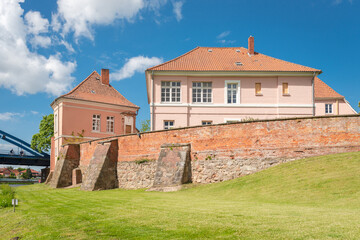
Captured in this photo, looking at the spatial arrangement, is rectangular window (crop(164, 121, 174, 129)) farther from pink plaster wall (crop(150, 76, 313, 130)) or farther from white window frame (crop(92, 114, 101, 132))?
white window frame (crop(92, 114, 101, 132))

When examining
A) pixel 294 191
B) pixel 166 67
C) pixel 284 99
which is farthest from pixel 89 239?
pixel 284 99

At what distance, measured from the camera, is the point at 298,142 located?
696 inches

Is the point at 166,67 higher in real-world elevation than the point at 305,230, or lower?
higher

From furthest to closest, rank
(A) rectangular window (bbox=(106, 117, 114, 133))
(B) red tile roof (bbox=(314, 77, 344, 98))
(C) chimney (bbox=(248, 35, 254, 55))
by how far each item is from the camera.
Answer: (A) rectangular window (bbox=(106, 117, 114, 133))
(B) red tile roof (bbox=(314, 77, 344, 98))
(C) chimney (bbox=(248, 35, 254, 55))

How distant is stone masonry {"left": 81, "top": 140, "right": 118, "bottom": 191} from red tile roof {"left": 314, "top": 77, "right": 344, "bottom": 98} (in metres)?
25.3

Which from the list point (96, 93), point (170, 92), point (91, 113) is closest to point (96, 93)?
point (96, 93)

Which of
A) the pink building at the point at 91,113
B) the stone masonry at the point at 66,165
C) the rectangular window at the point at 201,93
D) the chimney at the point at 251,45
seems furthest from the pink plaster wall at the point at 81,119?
the chimney at the point at 251,45

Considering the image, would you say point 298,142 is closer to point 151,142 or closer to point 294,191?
point 294,191

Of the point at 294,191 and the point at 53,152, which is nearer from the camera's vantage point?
the point at 294,191

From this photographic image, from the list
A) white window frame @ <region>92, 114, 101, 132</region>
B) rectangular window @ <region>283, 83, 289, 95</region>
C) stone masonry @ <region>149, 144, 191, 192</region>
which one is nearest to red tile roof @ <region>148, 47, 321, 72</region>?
rectangular window @ <region>283, 83, 289, 95</region>

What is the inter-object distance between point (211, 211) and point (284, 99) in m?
22.2

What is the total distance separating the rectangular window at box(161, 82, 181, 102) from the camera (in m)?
29.6

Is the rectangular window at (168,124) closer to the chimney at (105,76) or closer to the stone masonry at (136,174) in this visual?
the stone masonry at (136,174)

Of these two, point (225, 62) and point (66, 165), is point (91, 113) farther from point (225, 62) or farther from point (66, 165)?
point (225, 62)
